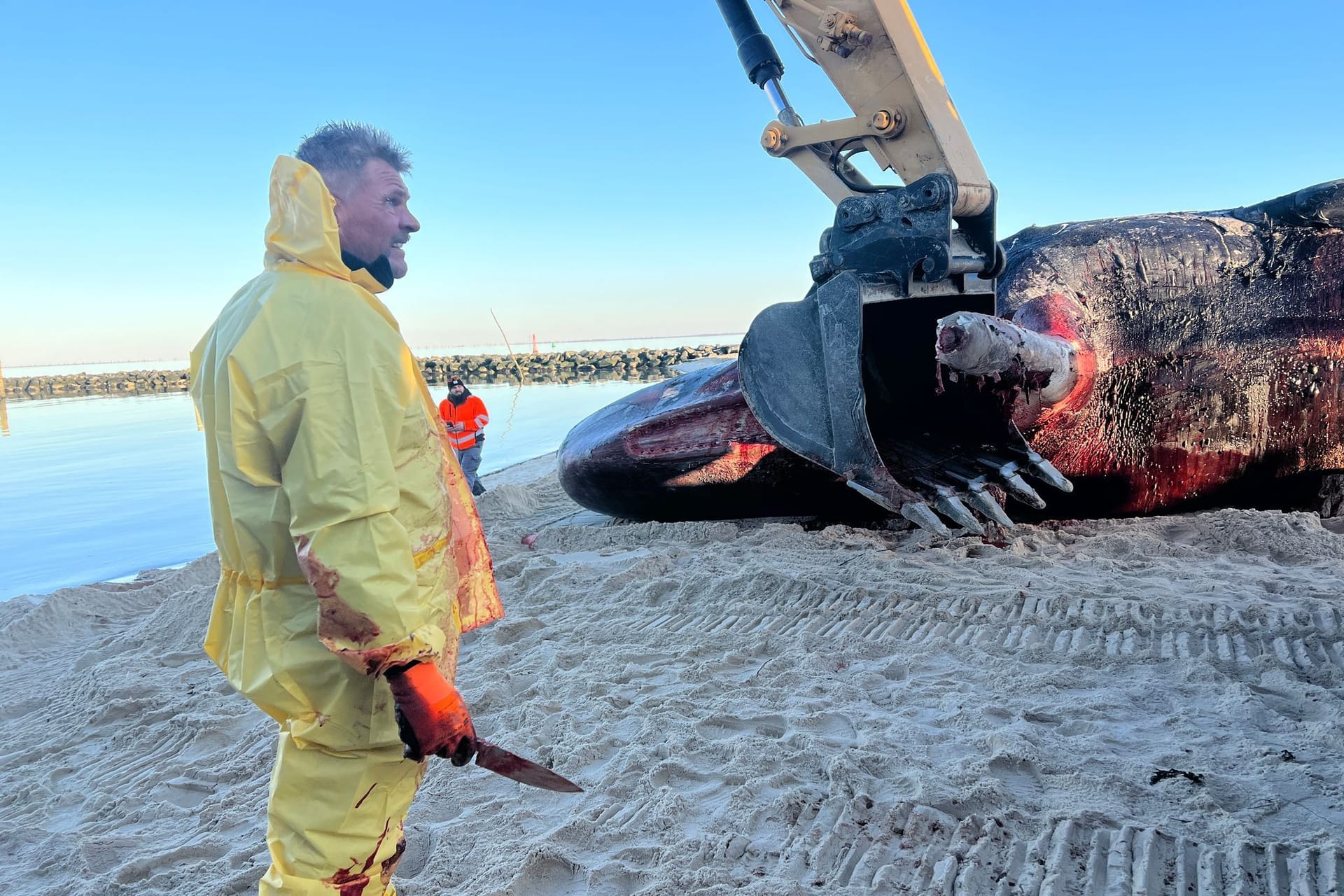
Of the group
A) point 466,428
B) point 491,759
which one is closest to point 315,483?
point 491,759

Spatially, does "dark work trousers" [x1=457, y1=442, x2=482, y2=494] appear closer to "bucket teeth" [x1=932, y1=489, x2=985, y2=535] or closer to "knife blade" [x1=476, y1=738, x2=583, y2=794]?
"bucket teeth" [x1=932, y1=489, x2=985, y2=535]

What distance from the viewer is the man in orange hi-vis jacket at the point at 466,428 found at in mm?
7793

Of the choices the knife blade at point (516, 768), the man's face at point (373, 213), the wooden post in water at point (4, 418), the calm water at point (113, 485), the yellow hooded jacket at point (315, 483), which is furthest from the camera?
the wooden post in water at point (4, 418)

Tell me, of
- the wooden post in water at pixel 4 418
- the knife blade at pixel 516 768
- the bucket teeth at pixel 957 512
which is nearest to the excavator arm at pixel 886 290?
the bucket teeth at pixel 957 512

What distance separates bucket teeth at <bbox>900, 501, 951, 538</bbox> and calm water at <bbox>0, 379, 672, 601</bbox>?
17.7 ft

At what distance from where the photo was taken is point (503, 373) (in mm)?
36312

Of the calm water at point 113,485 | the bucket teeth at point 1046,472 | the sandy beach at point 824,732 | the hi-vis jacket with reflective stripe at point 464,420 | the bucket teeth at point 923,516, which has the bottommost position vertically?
the sandy beach at point 824,732

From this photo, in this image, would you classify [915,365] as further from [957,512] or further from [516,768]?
[516,768]

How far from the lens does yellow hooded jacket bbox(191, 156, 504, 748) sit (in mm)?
1474

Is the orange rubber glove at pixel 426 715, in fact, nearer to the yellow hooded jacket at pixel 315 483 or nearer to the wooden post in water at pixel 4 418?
the yellow hooded jacket at pixel 315 483

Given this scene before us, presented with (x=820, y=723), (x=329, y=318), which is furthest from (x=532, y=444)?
(x=329, y=318)

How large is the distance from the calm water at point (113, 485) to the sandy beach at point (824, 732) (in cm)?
168

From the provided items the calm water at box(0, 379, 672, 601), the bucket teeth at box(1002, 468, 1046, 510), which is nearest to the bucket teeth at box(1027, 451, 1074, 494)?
the bucket teeth at box(1002, 468, 1046, 510)

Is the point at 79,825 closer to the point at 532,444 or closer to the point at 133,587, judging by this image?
the point at 133,587
